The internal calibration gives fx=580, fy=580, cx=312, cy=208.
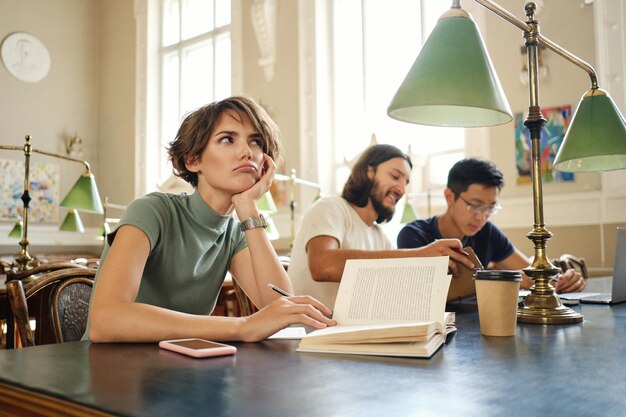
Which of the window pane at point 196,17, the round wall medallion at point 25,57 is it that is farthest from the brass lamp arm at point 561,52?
the round wall medallion at point 25,57

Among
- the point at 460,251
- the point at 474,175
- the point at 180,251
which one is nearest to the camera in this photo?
the point at 180,251

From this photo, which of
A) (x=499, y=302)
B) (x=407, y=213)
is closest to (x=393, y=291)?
(x=499, y=302)

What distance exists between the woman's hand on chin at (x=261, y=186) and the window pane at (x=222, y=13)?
689 cm

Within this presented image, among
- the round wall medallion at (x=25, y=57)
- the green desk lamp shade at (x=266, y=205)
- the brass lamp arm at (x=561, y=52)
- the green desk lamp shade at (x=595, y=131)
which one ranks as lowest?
the green desk lamp shade at (x=266, y=205)

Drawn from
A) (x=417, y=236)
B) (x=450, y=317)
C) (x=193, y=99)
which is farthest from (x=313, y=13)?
(x=450, y=317)

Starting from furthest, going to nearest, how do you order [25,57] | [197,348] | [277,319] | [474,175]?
1. [25,57]
2. [474,175]
3. [277,319]
4. [197,348]

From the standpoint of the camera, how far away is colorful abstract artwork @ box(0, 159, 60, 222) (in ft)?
27.3

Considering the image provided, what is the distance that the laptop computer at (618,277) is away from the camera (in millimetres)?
1730

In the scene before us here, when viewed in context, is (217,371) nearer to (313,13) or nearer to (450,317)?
(450,317)

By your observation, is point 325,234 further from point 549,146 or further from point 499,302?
point 549,146

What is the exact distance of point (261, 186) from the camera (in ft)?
5.69

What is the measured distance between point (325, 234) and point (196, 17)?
23.7 ft

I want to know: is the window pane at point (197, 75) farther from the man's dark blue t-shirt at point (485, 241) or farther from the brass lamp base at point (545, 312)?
the brass lamp base at point (545, 312)

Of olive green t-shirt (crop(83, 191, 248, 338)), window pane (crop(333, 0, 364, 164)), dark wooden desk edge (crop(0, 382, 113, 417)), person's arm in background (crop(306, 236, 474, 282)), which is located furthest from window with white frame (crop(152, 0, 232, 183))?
dark wooden desk edge (crop(0, 382, 113, 417))
